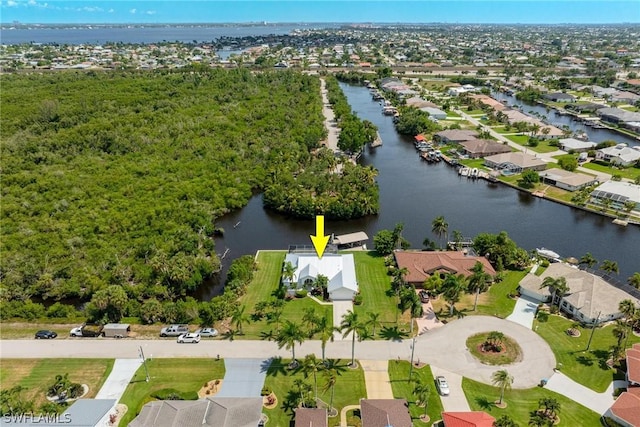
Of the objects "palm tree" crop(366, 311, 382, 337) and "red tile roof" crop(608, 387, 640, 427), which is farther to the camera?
"palm tree" crop(366, 311, 382, 337)

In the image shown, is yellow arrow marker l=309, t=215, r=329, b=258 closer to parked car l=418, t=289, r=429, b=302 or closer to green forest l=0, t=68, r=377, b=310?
green forest l=0, t=68, r=377, b=310

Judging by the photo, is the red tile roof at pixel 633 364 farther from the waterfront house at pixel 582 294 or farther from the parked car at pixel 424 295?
the parked car at pixel 424 295

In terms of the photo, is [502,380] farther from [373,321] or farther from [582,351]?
[373,321]

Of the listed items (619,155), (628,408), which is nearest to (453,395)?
(628,408)

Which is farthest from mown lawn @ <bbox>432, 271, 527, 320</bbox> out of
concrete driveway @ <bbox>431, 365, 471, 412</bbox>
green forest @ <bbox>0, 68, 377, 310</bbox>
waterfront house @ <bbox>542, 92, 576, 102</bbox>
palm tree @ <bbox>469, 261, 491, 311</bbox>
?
waterfront house @ <bbox>542, 92, 576, 102</bbox>

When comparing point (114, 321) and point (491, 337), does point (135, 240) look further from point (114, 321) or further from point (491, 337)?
point (491, 337)

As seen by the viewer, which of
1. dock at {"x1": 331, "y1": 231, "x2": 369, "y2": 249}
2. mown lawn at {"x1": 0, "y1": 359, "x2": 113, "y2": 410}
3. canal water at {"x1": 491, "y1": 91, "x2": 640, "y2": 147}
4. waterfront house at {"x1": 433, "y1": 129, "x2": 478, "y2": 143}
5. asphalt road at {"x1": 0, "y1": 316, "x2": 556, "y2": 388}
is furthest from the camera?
canal water at {"x1": 491, "y1": 91, "x2": 640, "y2": 147}
